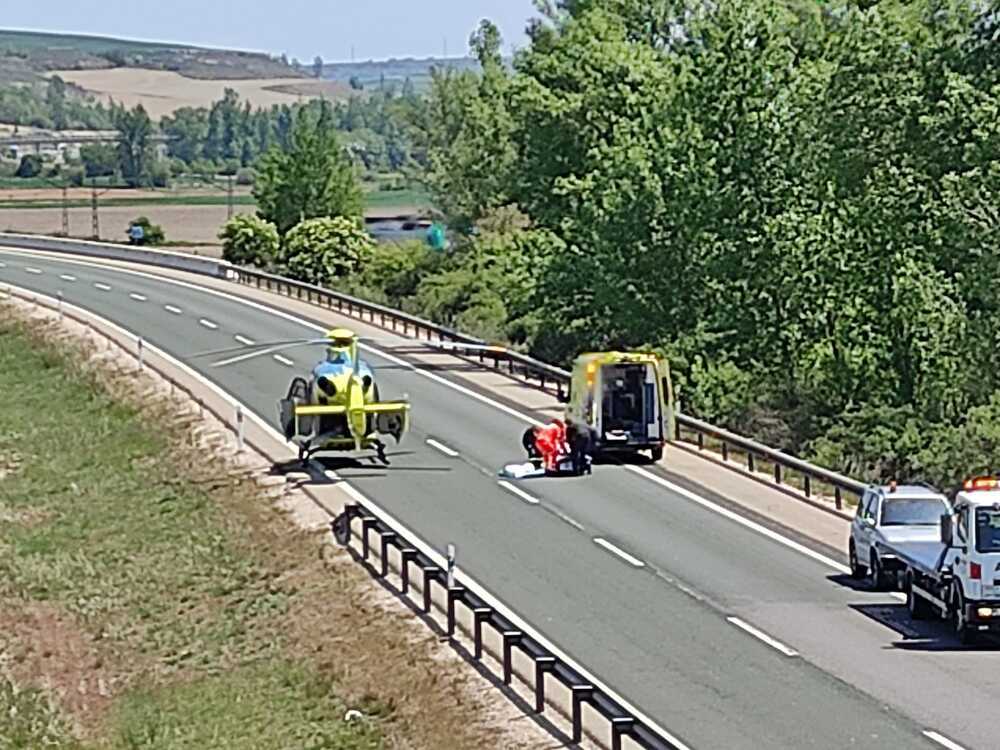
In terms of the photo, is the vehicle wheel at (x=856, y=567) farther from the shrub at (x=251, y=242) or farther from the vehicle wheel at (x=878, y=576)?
the shrub at (x=251, y=242)

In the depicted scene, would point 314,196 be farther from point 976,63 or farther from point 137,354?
point 976,63

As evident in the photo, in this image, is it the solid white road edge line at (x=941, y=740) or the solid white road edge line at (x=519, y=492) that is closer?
the solid white road edge line at (x=941, y=740)

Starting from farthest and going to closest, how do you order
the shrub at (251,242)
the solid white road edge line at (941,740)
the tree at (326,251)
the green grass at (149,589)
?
the shrub at (251,242) → the tree at (326,251) → the green grass at (149,589) → the solid white road edge line at (941,740)

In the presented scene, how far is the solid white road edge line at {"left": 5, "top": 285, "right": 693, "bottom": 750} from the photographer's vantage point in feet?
66.4

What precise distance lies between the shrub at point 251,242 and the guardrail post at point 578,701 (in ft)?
229

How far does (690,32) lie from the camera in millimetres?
65688

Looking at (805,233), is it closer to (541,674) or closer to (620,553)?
(620,553)

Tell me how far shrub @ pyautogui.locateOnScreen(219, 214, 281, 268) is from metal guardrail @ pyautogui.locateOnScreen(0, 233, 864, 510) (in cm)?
240

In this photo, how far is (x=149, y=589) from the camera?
106 ft

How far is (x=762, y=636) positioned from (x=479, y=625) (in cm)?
354

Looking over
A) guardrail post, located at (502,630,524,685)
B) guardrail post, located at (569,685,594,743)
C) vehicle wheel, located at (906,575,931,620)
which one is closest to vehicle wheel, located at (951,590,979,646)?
vehicle wheel, located at (906,575,931,620)

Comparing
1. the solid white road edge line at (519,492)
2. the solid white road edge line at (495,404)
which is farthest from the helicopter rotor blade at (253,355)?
the solid white road edge line at (519,492)

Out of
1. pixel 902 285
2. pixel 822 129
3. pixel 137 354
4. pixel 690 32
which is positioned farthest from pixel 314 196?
pixel 902 285

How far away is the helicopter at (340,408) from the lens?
36656 millimetres
